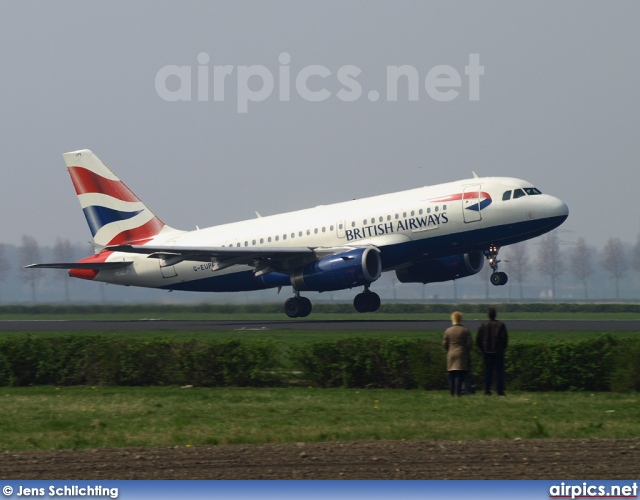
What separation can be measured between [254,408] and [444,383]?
4411mm

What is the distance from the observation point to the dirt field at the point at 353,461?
12.6m

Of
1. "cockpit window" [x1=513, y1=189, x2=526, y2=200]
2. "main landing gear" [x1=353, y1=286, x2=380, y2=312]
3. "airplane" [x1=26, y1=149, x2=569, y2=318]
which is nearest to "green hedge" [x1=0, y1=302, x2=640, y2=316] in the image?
"airplane" [x1=26, y1=149, x2=569, y2=318]

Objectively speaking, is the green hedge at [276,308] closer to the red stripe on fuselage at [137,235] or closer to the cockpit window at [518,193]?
the red stripe on fuselage at [137,235]

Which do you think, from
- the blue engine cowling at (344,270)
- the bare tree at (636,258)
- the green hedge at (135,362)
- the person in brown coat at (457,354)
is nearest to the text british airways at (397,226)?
the blue engine cowling at (344,270)

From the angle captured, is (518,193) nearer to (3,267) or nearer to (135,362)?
(135,362)

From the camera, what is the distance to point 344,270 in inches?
1671

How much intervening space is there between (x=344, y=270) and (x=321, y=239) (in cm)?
365

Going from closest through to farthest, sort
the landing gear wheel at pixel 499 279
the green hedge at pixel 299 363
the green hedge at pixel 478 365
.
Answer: the green hedge at pixel 478 365, the green hedge at pixel 299 363, the landing gear wheel at pixel 499 279

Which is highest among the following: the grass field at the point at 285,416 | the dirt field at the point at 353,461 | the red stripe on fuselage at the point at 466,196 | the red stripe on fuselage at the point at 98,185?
the red stripe on fuselage at the point at 98,185

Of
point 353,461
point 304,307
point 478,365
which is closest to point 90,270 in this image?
point 304,307

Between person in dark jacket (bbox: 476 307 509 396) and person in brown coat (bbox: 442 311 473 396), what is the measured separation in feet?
1.24

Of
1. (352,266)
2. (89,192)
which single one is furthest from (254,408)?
(89,192)

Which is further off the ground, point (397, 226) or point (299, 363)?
point (397, 226)

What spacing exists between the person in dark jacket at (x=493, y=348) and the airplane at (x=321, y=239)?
22.6m
